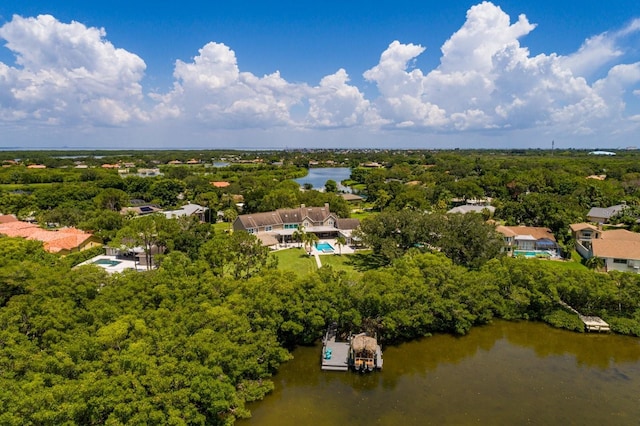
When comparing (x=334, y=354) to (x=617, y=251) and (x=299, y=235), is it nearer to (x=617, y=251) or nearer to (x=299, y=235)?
(x=299, y=235)

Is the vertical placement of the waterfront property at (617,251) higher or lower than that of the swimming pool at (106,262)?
higher

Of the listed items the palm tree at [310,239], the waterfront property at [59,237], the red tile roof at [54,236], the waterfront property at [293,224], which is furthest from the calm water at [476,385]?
the red tile roof at [54,236]

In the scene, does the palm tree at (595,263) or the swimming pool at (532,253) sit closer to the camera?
the palm tree at (595,263)

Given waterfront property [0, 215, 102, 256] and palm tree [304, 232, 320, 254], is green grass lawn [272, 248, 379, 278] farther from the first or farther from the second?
waterfront property [0, 215, 102, 256]

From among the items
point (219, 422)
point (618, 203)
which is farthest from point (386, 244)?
point (618, 203)

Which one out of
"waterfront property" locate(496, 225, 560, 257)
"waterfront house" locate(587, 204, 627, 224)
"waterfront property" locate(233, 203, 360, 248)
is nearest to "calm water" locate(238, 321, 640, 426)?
"waterfront property" locate(496, 225, 560, 257)

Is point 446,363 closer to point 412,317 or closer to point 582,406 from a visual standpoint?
point 412,317

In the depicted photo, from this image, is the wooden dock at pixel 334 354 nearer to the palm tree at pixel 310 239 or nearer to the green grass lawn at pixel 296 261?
the green grass lawn at pixel 296 261
